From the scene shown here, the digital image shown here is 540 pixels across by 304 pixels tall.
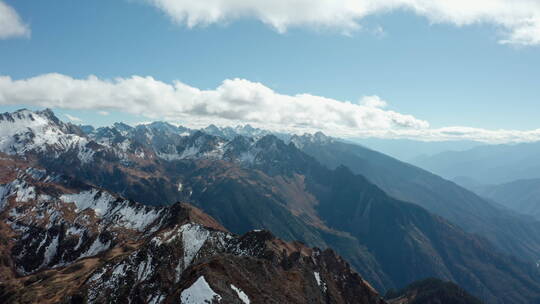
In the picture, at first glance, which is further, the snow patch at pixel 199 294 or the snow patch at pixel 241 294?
the snow patch at pixel 241 294

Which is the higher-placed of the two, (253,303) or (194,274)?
(194,274)

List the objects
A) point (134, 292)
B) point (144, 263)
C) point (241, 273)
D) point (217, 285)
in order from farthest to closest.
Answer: point (144, 263) → point (134, 292) → point (241, 273) → point (217, 285)

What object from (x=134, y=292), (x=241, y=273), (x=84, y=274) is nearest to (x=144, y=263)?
(x=134, y=292)

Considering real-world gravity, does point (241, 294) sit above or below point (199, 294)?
below

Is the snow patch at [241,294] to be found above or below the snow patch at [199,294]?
below

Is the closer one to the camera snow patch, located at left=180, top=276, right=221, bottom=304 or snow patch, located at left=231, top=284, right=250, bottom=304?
snow patch, located at left=180, top=276, right=221, bottom=304

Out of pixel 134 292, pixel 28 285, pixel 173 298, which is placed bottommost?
pixel 28 285

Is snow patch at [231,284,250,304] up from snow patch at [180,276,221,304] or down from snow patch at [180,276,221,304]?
down

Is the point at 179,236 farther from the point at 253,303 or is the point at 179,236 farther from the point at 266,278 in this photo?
the point at 253,303

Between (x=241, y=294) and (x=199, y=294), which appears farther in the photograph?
(x=241, y=294)

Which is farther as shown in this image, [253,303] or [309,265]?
[309,265]

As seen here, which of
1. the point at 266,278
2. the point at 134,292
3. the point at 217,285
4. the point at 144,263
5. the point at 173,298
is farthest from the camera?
the point at 144,263
